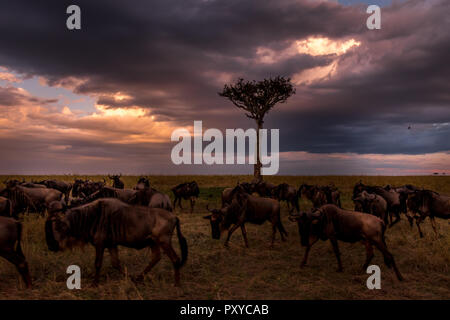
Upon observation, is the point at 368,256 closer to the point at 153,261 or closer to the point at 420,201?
the point at 153,261

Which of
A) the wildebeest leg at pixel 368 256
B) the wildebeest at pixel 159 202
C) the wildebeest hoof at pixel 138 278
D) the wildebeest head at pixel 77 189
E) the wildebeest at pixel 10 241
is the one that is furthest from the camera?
the wildebeest head at pixel 77 189

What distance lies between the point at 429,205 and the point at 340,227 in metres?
7.10

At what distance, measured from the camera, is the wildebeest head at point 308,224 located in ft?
27.0

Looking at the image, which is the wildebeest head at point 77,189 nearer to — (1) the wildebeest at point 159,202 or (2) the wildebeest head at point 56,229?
(1) the wildebeest at point 159,202

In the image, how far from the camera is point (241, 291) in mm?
6801

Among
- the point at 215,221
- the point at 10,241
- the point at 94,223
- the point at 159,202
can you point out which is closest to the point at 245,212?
the point at 215,221

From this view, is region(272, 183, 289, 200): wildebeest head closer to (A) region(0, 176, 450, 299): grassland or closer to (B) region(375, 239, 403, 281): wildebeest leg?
(A) region(0, 176, 450, 299): grassland

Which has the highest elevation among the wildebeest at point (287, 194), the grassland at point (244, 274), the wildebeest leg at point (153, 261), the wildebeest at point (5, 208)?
the wildebeest at point (5, 208)

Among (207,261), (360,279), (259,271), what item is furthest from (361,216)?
(207,261)

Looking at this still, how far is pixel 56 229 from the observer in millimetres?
6602

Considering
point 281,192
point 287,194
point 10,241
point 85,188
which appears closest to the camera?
point 10,241

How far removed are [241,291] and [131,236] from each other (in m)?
2.58

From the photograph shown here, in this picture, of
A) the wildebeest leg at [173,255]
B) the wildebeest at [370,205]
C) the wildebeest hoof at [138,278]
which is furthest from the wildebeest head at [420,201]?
the wildebeest hoof at [138,278]

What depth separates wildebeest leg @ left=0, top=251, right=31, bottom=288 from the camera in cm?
614
